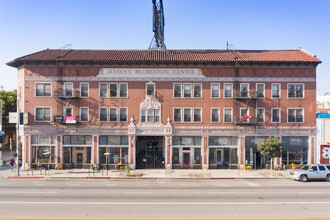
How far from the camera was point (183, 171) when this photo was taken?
30.2 m

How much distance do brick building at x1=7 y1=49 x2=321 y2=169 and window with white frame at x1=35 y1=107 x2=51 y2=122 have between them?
11 cm

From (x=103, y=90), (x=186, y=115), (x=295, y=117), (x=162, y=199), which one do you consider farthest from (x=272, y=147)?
(x=103, y=90)

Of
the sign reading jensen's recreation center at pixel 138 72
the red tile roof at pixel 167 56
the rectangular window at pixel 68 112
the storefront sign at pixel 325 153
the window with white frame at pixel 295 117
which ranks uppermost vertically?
the red tile roof at pixel 167 56

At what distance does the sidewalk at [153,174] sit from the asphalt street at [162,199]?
2.09 metres

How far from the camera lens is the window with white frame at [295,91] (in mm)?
31875

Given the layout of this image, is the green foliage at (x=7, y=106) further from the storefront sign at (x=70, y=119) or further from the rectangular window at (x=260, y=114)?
the rectangular window at (x=260, y=114)

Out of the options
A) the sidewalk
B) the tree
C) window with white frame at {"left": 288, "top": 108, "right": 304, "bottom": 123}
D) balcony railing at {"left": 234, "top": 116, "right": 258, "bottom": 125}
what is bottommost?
the sidewalk

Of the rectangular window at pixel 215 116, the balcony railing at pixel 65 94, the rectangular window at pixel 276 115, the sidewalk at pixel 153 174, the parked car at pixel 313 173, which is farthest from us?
the rectangular window at pixel 215 116

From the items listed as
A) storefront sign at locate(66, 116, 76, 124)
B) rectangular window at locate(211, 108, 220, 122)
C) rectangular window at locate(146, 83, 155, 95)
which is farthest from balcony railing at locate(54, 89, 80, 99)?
rectangular window at locate(211, 108, 220, 122)

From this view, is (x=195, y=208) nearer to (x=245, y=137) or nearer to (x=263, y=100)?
(x=245, y=137)

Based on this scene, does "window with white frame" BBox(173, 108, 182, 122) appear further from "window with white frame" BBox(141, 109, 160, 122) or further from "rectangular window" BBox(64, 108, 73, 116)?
"rectangular window" BBox(64, 108, 73, 116)

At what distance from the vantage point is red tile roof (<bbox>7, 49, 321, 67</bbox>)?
31219 millimetres

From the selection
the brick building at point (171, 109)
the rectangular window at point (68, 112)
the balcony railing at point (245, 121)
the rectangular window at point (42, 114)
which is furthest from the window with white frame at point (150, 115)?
the rectangular window at point (42, 114)

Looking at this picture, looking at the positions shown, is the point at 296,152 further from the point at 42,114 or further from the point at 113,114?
the point at 42,114
